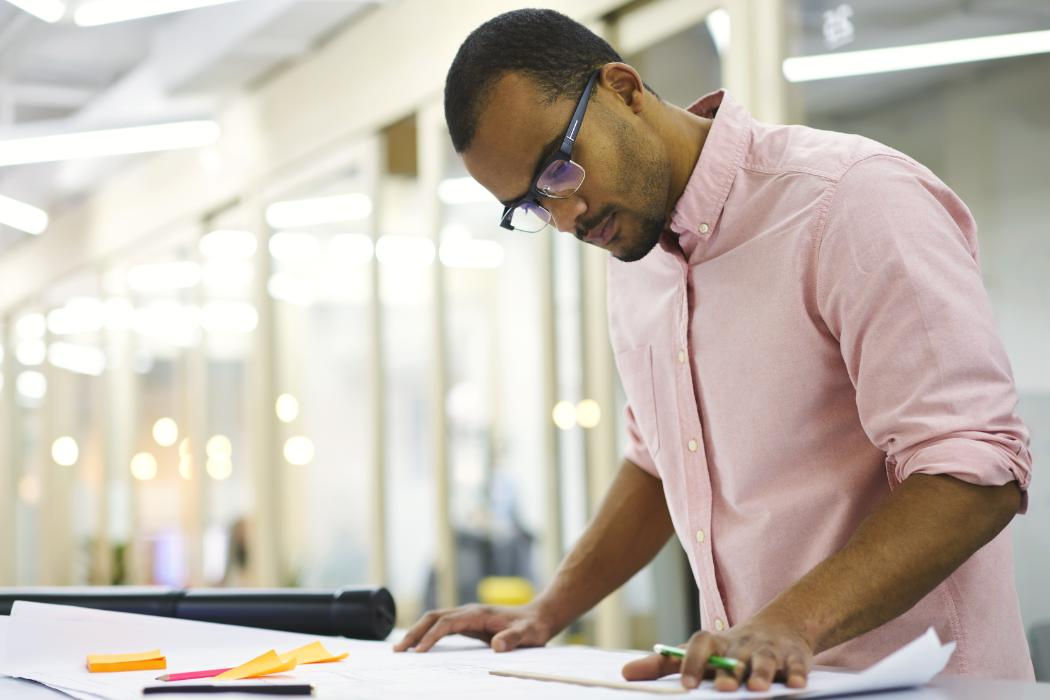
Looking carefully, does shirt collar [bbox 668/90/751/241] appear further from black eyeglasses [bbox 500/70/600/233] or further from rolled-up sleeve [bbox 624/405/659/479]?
rolled-up sleeve [bbox 624/405/659/479]

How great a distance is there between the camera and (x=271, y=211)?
6988 millimetres

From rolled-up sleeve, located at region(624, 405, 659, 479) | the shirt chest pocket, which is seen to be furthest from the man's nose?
rolled-up sleeve, located at region(624, 405, 659, 479)

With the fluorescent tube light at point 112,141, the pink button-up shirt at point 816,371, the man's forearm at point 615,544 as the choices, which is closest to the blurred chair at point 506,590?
the fluorescent tube light at point 112,141

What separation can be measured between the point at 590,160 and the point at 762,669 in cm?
67

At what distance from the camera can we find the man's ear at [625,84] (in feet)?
4.72

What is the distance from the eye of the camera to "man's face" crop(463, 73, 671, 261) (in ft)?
4.53

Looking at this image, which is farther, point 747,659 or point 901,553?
point 901,553

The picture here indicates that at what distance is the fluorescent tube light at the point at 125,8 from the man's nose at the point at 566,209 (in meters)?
3.72

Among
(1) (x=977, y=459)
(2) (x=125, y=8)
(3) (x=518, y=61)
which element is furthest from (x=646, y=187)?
(2) (x=125, y=8)

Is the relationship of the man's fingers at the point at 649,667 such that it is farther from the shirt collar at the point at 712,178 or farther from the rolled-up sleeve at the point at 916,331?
the shirt collar at the point at 712,178

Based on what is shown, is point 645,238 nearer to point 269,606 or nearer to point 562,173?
point 562,173

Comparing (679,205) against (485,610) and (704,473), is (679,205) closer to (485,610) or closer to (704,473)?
(704,473)

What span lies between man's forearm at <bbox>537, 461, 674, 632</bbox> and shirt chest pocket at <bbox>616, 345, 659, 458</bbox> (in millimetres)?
126

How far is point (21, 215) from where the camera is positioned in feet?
29.8
